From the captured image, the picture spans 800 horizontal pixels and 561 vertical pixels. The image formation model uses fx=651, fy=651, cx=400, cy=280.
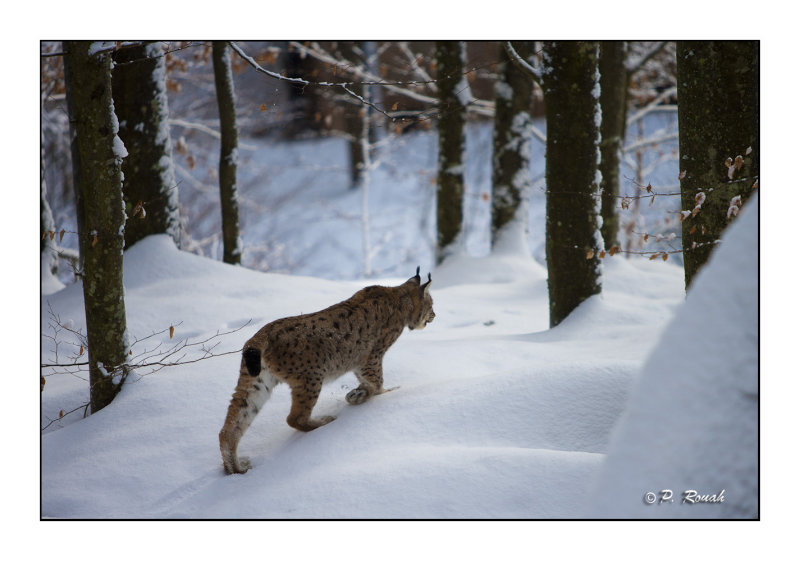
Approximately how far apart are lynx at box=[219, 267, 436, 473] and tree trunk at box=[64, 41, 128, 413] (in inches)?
47.9

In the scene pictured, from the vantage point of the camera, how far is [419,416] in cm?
420

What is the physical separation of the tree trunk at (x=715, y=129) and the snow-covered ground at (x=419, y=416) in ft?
3.31

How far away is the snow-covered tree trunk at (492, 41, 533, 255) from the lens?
9.58m

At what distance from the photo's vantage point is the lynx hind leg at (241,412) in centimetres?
392

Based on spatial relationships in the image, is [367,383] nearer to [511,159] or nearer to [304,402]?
[304,402]

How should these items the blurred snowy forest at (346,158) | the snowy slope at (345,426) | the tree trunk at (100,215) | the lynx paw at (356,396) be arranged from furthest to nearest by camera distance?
the blurred snowy forest at (346,158) < the lynx paw at (356,396) < the tree trunk at (100,215) < the snowy slope at (345,426)

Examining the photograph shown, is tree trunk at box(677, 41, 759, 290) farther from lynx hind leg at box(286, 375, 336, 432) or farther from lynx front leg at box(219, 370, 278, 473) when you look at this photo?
lynx front leg at box(219, 370, 278, 473)

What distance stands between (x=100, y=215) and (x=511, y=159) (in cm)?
662

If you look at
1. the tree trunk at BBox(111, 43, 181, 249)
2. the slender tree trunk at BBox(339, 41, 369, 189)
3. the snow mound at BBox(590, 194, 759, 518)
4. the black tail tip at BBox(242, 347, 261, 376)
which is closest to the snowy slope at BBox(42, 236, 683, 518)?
the tree trunk at BBox(111, 43, 181, 249)

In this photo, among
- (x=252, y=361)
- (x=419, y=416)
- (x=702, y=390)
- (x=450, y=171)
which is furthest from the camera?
(x=450, y=171)

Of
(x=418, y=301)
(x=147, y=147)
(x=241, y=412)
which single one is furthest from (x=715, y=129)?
(x=147, y=147)

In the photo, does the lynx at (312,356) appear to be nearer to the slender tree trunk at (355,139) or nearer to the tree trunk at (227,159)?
the tree trunk at (227,159)

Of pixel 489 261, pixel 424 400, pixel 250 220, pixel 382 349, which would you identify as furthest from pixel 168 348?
pixel 250 220

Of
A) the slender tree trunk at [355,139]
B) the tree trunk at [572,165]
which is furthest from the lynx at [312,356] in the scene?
the slender tree trunk at [355,139]
